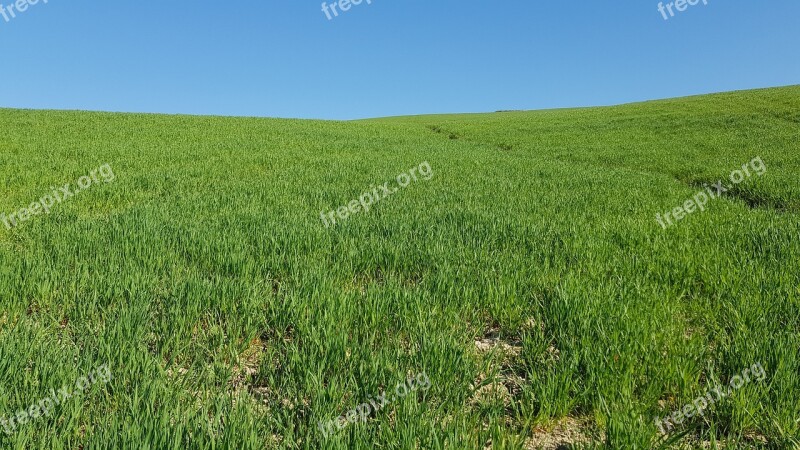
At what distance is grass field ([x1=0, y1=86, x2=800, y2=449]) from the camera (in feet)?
7.16

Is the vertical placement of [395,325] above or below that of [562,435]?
above

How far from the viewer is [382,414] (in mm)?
2250

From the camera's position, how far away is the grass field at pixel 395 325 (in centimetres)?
218

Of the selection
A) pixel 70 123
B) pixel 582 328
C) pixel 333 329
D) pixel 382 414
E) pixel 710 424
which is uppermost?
pixel 70 123

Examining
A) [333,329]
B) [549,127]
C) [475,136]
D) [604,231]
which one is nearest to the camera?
[333,329]

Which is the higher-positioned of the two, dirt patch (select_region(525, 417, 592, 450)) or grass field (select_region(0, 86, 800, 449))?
grass field (select_region(0, 86, 800, 449))

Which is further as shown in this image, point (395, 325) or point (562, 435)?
point (395, 325)

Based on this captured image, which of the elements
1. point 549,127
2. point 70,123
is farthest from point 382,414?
point 549,127

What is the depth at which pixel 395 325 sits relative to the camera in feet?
10.9

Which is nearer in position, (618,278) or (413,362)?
(413,362)

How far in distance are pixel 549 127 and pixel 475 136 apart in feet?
22.2

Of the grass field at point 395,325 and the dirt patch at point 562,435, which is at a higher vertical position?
the grass field at point 395,325

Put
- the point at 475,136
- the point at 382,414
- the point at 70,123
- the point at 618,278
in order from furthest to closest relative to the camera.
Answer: the point at 475,136 < the point at 70,123 < the point at 618,278 < the point at 382,414

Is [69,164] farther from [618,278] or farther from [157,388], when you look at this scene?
[618,278]
